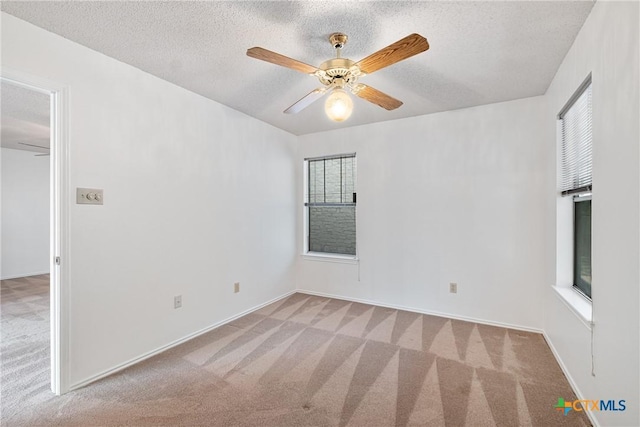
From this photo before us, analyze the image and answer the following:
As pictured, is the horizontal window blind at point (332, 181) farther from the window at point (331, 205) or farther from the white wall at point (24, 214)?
the white wall at point (24, 214)

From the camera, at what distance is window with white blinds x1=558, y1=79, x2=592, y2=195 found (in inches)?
78.1

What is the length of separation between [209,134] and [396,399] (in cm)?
297

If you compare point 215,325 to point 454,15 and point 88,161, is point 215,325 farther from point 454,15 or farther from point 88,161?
point 454,15

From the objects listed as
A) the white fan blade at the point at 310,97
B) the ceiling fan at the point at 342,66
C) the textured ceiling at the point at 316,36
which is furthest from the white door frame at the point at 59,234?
the white fan blade at the point at 310,97

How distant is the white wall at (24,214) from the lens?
535 centimetres

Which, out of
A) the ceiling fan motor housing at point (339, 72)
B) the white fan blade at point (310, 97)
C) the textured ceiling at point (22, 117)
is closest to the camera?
the ceiling fan motor housing at point (339, 72)

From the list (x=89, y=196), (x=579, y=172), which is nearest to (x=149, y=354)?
(x=89, y=196)

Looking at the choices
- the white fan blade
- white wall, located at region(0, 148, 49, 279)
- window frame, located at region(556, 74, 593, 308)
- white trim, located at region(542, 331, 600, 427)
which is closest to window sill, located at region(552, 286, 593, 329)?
window frame, located at region(556, 74, 593, 308)

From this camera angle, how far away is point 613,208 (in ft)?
4.85

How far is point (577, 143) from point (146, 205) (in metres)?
3.56

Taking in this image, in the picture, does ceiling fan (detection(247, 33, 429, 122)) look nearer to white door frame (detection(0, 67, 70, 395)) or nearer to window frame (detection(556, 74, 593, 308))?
window frame (detection(556, 74, 593, 308))

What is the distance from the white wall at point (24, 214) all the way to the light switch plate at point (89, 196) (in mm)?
5179

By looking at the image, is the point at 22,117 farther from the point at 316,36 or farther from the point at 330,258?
the point at 330,258

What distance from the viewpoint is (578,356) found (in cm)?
197
